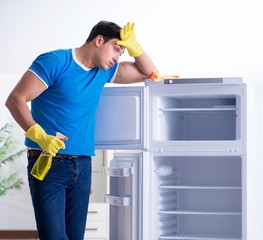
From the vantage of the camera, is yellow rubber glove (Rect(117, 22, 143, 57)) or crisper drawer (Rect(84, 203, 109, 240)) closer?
yellow rubber glove (Rect(117, 22, 143, 57))

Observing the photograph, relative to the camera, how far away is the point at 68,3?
702cm

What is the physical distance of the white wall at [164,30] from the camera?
6.45 meters

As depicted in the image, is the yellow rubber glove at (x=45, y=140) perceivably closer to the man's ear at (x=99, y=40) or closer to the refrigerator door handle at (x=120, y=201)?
the man's ear at (x=99, y=40)

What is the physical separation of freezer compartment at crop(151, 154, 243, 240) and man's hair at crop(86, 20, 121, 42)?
100cm

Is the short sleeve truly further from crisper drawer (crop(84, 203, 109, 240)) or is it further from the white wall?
crisper drawer (crop(84, 203, 109, 240))

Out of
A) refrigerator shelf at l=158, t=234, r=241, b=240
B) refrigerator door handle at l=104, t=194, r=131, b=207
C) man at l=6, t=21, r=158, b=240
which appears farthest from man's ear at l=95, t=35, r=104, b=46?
refrigerator shelf at l=158, t=234, r=241, b=240

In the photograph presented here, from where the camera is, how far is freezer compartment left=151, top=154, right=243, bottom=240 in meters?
4.21

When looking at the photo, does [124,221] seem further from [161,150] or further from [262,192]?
[262,192]

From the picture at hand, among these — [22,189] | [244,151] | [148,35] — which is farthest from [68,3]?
[244,151]

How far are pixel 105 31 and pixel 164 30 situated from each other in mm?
3393

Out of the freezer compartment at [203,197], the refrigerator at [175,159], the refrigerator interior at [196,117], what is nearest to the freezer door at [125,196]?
the refrigerator at [175,159]

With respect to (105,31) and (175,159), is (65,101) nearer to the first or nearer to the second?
(105,31)

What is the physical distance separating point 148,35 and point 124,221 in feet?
10.1

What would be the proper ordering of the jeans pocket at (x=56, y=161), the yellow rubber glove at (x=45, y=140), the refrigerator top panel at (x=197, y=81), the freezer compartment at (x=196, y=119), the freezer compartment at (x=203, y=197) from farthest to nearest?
the freezer compartment at (x=203, y=197) → the freezer compartment at (x=196, y=119) → the refrigerator top panel at (x=197, y=81) → the jeans pocket at (x=56, y=161) → the yellow rubber glove at (x=45, y=140)
